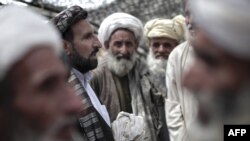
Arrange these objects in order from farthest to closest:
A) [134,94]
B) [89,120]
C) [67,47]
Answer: [134,94], [67,47], [89,120]

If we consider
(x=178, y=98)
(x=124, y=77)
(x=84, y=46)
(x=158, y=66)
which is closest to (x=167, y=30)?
(x=158, y=66)

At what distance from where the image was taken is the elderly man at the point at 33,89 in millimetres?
2766

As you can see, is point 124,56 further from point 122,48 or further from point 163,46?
point 163,46

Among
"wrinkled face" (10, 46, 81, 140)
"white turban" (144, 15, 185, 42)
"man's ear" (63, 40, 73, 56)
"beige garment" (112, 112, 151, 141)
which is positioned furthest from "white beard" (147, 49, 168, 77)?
"wrinkled face" (10, 46, 81, 140)

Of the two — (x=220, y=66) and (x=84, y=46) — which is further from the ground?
(x=84, y=46)

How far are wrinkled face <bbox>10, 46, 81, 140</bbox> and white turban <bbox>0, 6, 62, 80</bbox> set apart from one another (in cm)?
3

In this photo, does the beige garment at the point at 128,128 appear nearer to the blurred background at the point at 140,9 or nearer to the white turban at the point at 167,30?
the white turban at the point at 167,30

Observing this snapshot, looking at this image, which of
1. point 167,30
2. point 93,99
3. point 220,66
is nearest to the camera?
point 220,66

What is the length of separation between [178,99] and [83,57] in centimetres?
93

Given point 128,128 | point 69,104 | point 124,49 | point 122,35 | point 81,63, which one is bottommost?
point 128,128

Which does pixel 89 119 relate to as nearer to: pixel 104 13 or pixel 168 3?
pixel 104 13

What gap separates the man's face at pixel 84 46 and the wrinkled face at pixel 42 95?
3.09 meters

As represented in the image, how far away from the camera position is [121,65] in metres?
7.39

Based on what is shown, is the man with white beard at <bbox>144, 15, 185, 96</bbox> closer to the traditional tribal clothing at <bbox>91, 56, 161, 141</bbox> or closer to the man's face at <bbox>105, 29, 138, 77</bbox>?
the man's face at <bbox>105, 29, 138, 77</bbox>
